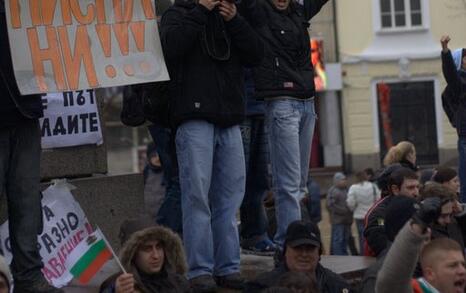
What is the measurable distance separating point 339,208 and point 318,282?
1270 centimetres

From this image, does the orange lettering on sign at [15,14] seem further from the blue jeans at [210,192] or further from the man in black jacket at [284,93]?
the man in black jacket at [284,93]

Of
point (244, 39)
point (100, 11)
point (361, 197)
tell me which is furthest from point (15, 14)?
point (361, 197)

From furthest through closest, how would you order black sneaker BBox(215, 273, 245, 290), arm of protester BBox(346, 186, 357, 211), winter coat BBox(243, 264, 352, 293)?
arm of protester BBox(346, 186, 357, 211) < black sneaker BBox(215, 273, 245, 290) < winter coat BBox(243, 264, 352, 293)

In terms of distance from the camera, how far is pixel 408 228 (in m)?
5.21

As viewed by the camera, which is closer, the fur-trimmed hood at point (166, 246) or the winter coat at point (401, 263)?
the winter coat at point (401, 263)

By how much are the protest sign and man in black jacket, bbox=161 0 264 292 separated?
0.75 metres

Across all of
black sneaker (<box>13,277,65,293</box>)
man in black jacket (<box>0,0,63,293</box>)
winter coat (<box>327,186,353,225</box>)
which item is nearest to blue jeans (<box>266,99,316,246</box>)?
man in black jacket (<box>0,0,63,293</box>)

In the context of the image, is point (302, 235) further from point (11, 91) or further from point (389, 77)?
point (389, 77)

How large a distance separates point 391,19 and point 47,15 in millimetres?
31878

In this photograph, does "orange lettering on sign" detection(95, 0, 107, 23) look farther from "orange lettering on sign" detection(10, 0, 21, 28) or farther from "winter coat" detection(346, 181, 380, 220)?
"winter coat" detection(346, 181, 380, 220)

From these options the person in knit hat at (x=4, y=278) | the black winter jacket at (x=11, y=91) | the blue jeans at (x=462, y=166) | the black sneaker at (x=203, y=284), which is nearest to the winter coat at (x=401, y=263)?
the person in knit hat at (x=4, y=278)

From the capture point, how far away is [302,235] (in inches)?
286

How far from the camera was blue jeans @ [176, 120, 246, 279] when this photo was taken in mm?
7609

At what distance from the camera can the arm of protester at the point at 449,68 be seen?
1034cm
